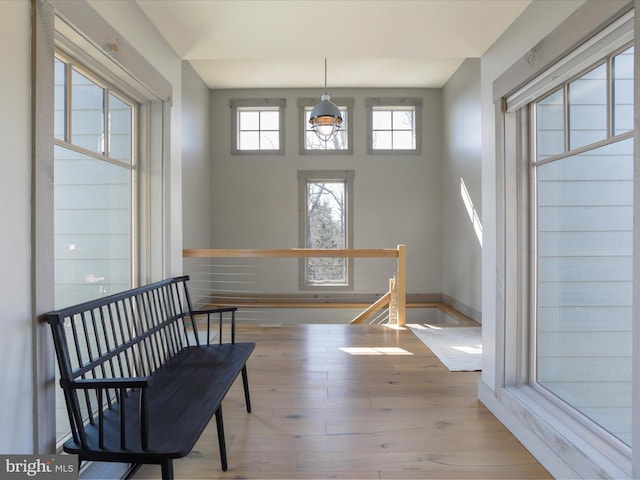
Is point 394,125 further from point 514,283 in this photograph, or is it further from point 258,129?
point 514,283

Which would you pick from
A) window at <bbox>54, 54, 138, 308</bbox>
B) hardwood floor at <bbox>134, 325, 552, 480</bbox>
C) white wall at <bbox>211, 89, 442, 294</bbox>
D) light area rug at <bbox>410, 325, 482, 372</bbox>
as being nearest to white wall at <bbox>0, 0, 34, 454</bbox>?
→ window at <bbox>54, 54, 138, 308</bbox>

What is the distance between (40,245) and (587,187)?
215 centimetres

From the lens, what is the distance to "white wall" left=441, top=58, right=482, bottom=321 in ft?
16.0

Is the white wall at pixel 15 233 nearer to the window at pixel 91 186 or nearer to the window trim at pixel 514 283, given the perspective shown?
the window at pixel 91 186

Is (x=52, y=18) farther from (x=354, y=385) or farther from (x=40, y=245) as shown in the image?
(x=354, y=385)

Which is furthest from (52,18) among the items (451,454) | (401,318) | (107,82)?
(401,318)

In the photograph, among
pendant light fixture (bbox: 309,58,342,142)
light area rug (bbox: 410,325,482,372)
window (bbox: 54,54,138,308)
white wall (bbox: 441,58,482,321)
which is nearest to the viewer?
window (bbox: 54,54,138,308)

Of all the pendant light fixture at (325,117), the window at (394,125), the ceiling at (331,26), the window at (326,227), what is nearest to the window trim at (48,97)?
the ceiling at (331,26)

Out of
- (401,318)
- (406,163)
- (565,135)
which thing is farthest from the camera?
(406,163)

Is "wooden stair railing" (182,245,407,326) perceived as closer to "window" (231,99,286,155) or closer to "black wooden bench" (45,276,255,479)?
"black wooden bench" (45,276,255,479)

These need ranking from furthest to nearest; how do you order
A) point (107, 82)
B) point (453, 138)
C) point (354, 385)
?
point (453, 138), point (354, 385), point (107, 82)

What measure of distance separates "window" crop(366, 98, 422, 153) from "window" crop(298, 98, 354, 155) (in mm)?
319

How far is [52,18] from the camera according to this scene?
1.46 meters

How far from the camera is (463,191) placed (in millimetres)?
5352
